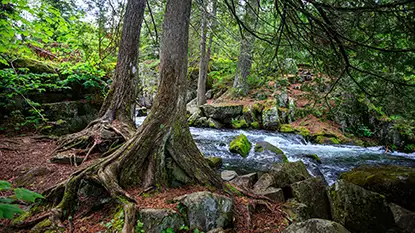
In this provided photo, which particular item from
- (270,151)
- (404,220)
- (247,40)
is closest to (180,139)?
(247,40)

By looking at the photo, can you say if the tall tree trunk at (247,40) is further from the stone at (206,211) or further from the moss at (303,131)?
the moss at (303,131)

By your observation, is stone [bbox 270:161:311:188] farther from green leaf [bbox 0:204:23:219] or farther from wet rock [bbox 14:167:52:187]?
wet rock [bbox 14:167:52:187]

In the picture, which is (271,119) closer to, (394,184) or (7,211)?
(394,184)

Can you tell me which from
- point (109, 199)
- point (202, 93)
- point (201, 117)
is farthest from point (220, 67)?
point (109, 199)

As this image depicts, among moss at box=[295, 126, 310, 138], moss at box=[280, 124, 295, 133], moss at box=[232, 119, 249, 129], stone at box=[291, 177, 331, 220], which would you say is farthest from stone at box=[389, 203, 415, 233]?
moss at box=[232, 119, 249, 129]

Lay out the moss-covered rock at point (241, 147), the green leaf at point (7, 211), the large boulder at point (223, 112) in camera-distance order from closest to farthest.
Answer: the green leaf at point (7, 211) < the moss-covered rock at point (241, 147) < the large boulder at point (223, 112)

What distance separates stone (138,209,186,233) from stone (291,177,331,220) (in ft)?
8.65

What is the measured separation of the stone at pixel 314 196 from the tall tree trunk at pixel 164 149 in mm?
1907

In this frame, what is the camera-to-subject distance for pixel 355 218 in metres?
3.42

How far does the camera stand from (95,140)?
14.3 feet

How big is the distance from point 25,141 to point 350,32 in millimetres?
6870

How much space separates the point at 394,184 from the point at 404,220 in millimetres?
931

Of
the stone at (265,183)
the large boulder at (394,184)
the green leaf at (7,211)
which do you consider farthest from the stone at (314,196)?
the green leaf at (7,211)

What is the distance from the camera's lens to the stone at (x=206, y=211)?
2533 mm
